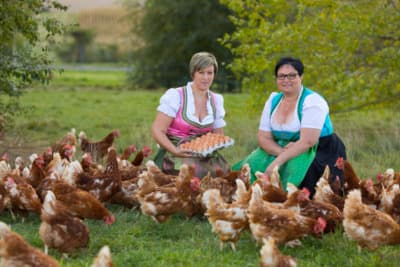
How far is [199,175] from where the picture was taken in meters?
7.04

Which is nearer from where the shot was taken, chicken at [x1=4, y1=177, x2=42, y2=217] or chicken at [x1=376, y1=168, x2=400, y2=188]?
chicken at [x1=4, y1=177, x2=42, y2=217]

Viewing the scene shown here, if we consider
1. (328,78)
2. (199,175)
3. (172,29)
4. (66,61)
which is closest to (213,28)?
(172,29)

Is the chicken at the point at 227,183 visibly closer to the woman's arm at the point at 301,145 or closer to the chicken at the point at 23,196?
the woman's arm at the point at 301,145

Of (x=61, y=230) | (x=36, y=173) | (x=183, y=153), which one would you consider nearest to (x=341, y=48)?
(x=183, y=153)

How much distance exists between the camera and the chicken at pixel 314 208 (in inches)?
215

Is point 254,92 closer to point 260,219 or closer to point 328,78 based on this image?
point 328,78

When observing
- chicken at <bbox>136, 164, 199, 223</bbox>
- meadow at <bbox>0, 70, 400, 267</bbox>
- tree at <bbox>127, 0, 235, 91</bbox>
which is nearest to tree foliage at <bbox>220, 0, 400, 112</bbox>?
meadow at <bbox>0, 70, 400, 267</bbox>

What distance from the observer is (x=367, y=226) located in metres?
5.12

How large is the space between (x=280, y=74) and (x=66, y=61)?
4610cm

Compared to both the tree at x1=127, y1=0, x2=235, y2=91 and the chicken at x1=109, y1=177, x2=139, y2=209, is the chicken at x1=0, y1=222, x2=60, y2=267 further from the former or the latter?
the tree at x1=127, y1=0, x2=235, y2=91

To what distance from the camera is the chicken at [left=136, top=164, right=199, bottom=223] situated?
6.10m

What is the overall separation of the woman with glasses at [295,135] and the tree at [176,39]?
16012mm

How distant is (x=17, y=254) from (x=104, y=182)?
2.24 metres

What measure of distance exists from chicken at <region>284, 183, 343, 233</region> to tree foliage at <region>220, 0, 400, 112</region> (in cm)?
431
